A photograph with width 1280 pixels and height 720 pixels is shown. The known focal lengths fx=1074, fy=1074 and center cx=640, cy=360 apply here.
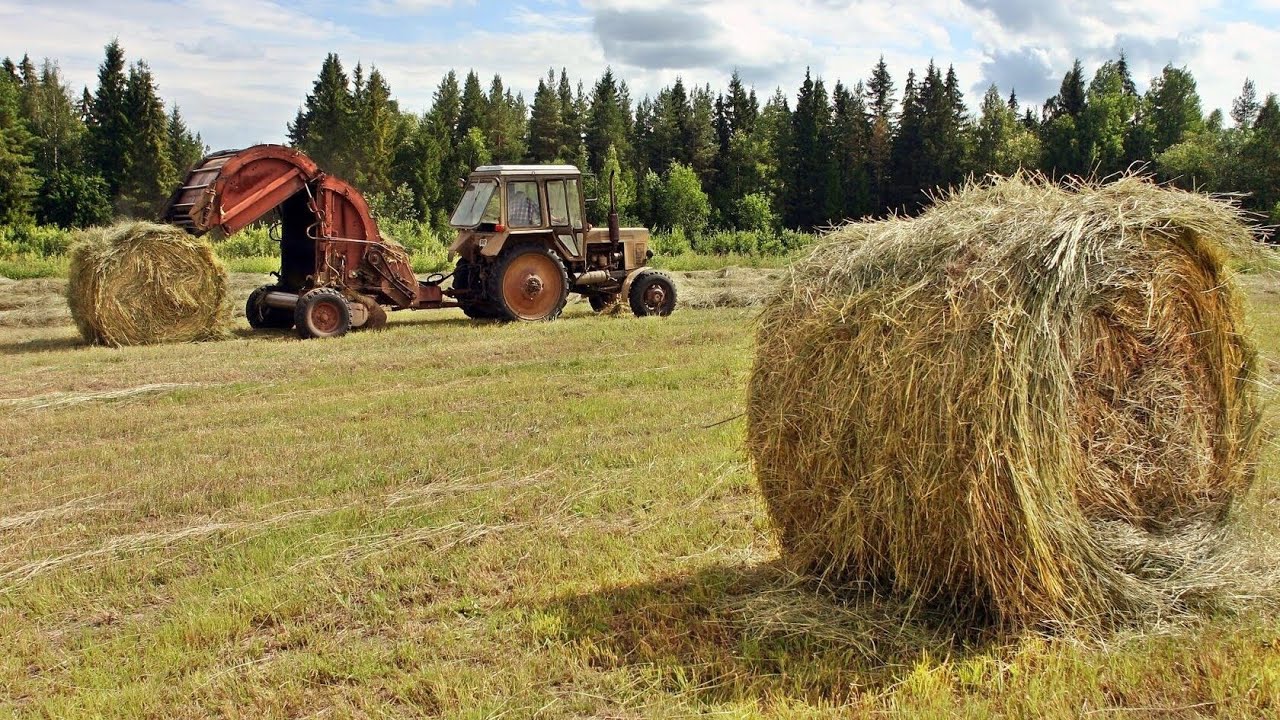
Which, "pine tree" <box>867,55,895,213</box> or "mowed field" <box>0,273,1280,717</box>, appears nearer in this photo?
"mowed field" <box>0,273,1280,717</box>

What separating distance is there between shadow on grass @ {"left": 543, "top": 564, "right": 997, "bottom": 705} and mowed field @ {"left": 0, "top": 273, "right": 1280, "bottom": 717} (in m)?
0.01

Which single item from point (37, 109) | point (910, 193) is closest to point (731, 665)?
point (910, 193)

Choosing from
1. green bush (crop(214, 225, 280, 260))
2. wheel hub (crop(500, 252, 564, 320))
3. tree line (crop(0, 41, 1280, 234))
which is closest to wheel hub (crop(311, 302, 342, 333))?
wheel hub (crop(500, 252, 564, 320))

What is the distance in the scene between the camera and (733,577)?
197 inches

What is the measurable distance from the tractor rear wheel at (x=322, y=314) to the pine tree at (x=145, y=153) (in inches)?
1492

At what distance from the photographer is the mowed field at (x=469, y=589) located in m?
3.83

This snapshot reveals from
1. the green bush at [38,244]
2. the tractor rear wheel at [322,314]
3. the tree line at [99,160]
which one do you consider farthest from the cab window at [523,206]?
the tree line at [99,160]

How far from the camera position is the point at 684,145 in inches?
2345

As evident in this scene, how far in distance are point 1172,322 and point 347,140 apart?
5355 cm

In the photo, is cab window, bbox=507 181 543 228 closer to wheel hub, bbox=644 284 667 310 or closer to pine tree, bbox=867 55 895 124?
wheel hub, bbox=644 284 667 310

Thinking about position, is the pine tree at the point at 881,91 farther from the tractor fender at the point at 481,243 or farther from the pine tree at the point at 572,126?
the tractor fender at the point at 481,243

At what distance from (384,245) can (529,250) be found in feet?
6.92

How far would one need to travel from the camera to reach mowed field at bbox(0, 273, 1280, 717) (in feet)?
12.6

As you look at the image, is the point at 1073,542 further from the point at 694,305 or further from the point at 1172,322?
the point at 694,305
